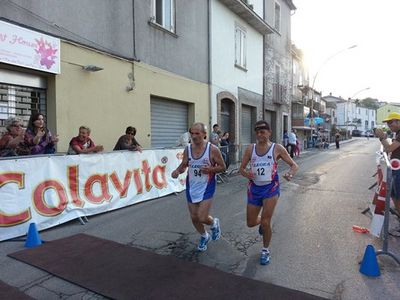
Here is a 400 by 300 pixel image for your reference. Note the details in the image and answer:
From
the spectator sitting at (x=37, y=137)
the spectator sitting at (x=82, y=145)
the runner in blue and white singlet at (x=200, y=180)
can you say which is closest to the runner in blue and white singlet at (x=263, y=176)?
the runner in blue and white singlet at (x=200, y=180)

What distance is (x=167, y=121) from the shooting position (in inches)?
499

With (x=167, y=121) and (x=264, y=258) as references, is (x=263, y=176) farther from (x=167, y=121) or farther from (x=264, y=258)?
(x=167, y=121)

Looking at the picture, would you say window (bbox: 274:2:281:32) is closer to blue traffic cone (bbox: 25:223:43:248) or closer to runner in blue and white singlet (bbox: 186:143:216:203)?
runner in blue and white singlet (bbox: 186:143:216:203)

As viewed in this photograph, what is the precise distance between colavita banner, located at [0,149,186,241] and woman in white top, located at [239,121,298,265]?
3304 millimetres

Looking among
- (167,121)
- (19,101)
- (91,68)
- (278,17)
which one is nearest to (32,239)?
(19,101)

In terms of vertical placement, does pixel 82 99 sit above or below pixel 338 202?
above

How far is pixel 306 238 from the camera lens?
5.55 m

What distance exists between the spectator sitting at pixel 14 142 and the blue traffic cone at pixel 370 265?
5.47 meters

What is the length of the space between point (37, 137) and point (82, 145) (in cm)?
102

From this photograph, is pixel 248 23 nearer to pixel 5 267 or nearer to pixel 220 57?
pixel 220 57

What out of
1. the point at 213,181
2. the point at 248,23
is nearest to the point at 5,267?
the point at 213,181

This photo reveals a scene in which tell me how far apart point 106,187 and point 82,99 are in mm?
2730

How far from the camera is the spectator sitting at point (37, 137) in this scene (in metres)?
6.43

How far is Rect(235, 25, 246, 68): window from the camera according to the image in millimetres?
17531
